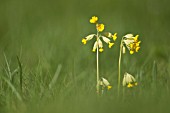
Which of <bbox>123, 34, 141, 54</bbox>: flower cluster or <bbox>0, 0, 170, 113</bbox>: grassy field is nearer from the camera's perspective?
<bbox>0, 0, 170, 113</bbox>: grassy field

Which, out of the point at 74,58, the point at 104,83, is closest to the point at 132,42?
the point at 104,83

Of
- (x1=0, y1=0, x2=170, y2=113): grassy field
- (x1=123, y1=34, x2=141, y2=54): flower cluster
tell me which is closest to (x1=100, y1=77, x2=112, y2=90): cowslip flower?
(x1=0, y1=0, x2=170, y2=113): grassy field

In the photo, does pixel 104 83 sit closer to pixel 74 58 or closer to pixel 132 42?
pixel 132 42

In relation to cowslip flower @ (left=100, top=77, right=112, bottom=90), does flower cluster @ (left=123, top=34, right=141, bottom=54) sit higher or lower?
higher

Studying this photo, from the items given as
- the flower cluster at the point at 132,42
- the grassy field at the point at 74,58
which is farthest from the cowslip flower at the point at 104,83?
the flower cluster at the point at 132,42

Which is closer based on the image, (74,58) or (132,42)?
(132,42)

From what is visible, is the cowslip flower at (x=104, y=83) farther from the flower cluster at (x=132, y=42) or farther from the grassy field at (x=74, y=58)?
the flower cluster at (x=132, y=42)

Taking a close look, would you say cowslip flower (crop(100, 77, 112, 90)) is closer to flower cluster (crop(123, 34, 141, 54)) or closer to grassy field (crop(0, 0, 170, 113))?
grassy field (crop(0, 0, 170, 113))

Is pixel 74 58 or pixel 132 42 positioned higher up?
pixel 132 42
